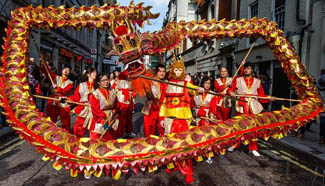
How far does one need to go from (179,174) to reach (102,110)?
1798 mm

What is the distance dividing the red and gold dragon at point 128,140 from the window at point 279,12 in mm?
9965

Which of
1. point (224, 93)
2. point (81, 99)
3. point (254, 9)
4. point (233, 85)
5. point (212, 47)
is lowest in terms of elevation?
point (81, 99)

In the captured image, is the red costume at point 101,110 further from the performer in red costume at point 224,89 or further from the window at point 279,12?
the window at point 279,12

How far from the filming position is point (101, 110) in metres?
4.16

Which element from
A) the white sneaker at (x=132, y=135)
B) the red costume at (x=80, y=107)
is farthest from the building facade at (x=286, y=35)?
the red costume at (x=80, y=107)

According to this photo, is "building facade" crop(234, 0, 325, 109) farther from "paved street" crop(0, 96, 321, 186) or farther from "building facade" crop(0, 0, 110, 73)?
"building facade" crop(0, 0, 110, 73)

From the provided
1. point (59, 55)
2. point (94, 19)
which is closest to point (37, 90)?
point (94, 19)

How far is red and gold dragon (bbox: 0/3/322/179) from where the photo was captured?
2418mm

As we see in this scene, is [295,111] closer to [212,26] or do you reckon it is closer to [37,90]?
[212,26]

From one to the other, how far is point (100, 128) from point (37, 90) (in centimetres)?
466

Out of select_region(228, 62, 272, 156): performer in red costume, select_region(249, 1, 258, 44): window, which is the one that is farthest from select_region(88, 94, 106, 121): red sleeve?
select_region(249, 1, 258, 44): window

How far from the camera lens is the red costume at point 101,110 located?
13.4 ft

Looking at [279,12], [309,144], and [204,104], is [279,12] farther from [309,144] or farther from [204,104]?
[204,104]

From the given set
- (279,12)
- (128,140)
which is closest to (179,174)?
(128,140)
